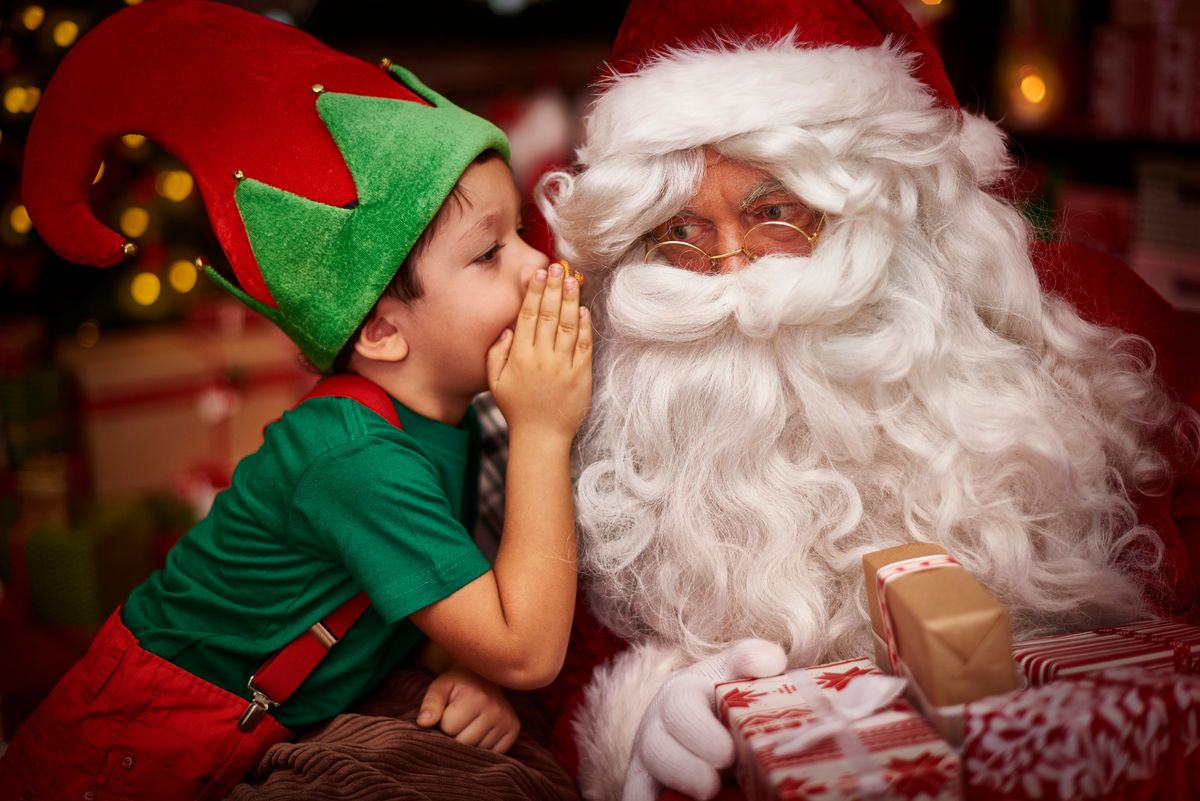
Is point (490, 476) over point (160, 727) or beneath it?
over

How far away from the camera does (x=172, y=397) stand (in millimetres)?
3049

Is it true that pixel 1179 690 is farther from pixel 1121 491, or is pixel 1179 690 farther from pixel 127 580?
pixel 127 580

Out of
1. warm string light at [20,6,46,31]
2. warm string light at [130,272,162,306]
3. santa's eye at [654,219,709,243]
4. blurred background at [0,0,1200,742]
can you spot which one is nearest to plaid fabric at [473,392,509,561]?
santa's eye at [654,219,709,243]

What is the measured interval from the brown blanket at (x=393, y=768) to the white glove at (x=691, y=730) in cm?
17

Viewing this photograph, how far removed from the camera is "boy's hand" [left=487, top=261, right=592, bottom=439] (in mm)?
1314

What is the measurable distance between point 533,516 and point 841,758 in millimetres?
488

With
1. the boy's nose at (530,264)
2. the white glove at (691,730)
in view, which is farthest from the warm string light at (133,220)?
the white glove at (691,730)

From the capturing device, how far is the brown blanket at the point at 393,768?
123cm

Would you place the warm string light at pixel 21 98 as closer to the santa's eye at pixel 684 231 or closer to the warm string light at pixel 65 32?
the warm string light at pixel 65 32

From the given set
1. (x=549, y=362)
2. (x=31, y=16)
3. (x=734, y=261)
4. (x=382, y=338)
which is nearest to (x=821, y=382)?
(x=734, y=261)

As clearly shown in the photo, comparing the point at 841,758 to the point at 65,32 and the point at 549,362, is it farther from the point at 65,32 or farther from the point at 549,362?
the point at 65,32

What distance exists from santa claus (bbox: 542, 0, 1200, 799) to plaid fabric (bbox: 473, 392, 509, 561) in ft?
0.88

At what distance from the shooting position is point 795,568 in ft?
4.22

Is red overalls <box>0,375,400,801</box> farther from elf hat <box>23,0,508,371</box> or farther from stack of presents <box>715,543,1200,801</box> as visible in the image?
stack of presents <box>715,543,1200,801</box>
